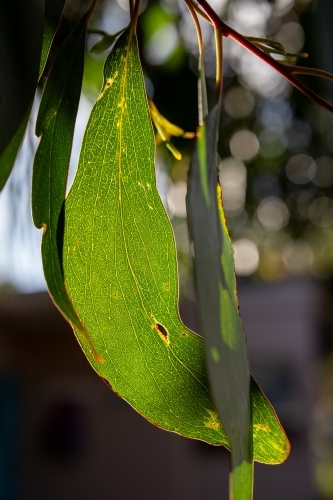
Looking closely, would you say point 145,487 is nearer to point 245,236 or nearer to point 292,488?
point 292,488

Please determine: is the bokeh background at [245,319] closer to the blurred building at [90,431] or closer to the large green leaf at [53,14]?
the blurred building at [90,431]

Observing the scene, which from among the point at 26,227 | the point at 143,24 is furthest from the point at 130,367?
the point at 143,24

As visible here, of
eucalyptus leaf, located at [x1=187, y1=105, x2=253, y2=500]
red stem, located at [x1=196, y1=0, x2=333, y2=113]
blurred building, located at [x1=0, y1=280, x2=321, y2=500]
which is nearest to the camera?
eucalyptus leaf, located at [x1=187, y1=105, x2=253, y2=500]

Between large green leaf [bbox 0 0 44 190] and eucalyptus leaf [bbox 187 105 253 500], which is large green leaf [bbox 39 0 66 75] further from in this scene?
eucalyptus leaf [bbox 187 105 253 500]

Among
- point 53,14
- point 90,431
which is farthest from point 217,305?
point 90,431

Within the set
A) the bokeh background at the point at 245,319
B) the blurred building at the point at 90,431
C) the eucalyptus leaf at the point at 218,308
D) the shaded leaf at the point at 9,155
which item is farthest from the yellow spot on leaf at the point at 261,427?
the blurred building at the point at 90,431

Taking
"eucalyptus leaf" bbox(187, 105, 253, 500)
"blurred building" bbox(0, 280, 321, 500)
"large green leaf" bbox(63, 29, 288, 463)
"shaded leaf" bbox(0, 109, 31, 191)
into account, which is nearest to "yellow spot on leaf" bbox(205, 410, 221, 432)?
"large green leaf" bbox(63, 29, 288, 463)

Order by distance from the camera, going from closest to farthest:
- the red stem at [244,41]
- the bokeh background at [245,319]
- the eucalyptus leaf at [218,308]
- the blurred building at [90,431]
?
the eucalyptus leaf at [218,308]
the red stem at [244,41]
the bokeh background at [245,319]
the blurred building at [90,431]
